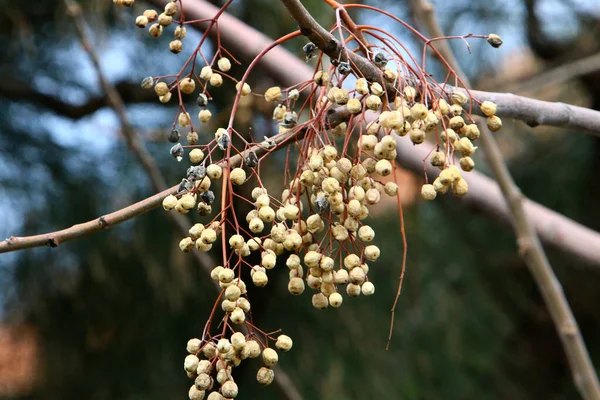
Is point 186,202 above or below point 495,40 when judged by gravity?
below

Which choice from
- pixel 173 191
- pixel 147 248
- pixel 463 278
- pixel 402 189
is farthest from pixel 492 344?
pixel 173 191

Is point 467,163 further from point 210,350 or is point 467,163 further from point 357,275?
point 210,350

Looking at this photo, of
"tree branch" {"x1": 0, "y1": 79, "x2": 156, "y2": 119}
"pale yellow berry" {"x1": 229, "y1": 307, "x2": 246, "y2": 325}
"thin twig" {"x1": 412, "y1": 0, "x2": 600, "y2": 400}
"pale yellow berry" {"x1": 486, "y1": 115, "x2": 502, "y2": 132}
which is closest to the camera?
"pale yellow berry" {"x1": 229, "y1": 307, "x2": 246, "y2": 325}

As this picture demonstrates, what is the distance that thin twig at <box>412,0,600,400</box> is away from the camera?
99cm

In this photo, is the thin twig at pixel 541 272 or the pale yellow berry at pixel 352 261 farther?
the thin twig at pixel 541 272

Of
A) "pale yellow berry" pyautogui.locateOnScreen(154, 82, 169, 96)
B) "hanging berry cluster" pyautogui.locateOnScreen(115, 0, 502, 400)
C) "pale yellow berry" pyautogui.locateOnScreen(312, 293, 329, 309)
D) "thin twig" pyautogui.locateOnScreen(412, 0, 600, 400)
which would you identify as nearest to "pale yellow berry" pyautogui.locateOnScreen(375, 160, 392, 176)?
"hanging berry cluster" pyautogui.locateOnScreen(115, 0, 502, 400)

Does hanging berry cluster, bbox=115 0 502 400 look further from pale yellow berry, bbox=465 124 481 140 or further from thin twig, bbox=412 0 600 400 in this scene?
thin twig, bbox=412 0 600 400

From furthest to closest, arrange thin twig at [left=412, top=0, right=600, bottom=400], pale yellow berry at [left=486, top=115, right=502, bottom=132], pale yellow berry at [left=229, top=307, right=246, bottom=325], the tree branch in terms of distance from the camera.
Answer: the tree branch < thin twig at [left=412, top=0, right=600, bottom=400] < pale yellow berry at [left=486, top=115, right=502, bottom=132] < pale yellow berry at [left=229, top=307, right=246, bottom=325]

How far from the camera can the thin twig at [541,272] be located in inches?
39.1

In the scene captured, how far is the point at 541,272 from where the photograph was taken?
106cm

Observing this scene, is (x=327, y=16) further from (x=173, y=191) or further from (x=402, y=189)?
(x=173, y=191)

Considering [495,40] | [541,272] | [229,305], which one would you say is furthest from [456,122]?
[541,272]

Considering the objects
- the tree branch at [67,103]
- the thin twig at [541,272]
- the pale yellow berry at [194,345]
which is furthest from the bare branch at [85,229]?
the tree branch at [67,103]

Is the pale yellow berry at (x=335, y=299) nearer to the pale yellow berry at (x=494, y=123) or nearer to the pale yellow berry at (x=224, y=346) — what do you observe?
the pale yellow berry at (x=224, y=346)
